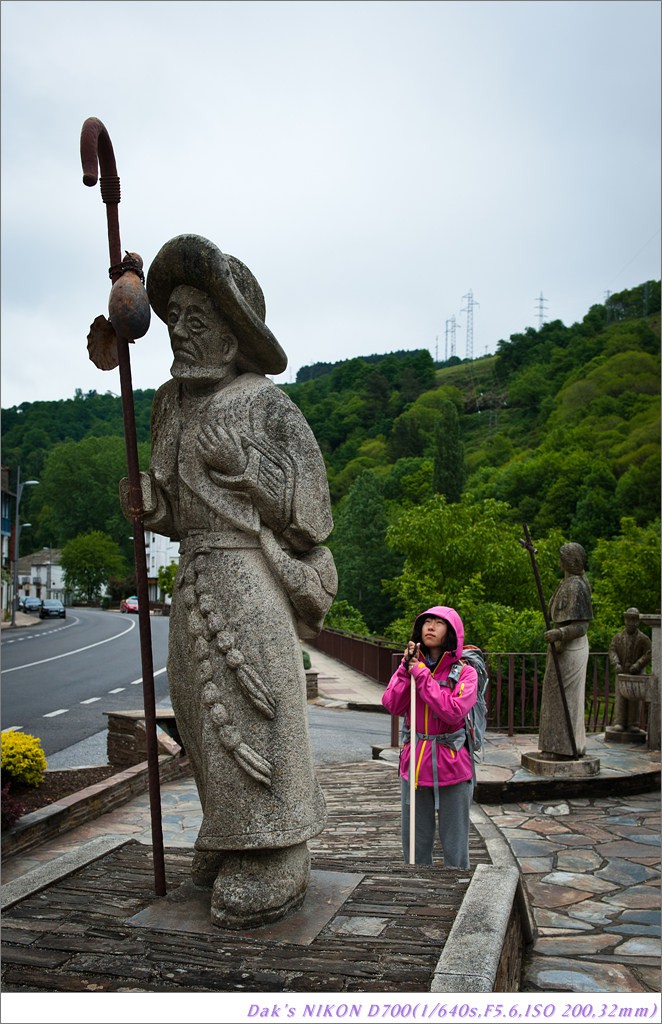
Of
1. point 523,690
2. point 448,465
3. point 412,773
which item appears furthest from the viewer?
point 448,465

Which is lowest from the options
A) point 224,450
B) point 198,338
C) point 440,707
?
point 440,707

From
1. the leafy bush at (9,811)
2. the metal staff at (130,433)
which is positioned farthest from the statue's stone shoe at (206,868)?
the leafy bush at (9,811)

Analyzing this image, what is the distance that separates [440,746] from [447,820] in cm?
43

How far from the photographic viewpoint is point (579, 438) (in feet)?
164

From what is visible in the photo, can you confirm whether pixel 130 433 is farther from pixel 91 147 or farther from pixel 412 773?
pixel 412 773

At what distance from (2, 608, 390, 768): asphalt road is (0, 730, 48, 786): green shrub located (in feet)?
9.62

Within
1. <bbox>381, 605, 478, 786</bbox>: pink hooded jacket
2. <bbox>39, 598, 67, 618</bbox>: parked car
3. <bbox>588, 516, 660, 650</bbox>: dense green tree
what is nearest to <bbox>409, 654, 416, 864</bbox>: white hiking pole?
<bbox>381, 605, 478, 786</bbox>: pink hooded jacket

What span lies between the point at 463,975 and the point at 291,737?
1122mm

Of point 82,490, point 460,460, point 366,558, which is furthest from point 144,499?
point 82,490

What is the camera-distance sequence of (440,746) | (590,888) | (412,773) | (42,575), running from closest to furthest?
(412,773) < (440,746) < (590,888) < (42,575)

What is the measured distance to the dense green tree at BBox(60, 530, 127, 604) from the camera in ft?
201

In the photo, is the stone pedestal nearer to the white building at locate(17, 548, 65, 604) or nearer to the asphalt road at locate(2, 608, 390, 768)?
the asphalt road at locate(2, 608, 390, 768)

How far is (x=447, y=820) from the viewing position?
197 inches

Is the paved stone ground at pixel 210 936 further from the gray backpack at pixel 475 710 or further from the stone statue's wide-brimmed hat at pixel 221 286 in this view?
the stone statue's wide-brimmed hat at pixel 221 286
